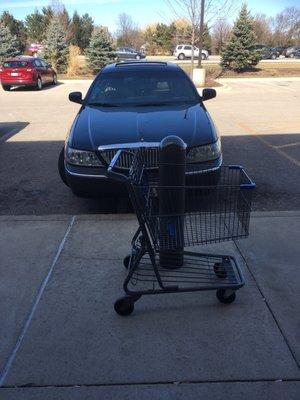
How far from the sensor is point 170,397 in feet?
8.35

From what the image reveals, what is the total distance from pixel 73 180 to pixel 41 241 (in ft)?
2.61

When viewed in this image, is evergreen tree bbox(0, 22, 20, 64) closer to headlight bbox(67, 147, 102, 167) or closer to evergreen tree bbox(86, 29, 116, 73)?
evergreen tree bbox(86, 29, 116, 73)

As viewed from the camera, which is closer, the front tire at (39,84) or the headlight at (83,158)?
the headlight at (83,158)

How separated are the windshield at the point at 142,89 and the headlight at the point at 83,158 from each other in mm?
1360

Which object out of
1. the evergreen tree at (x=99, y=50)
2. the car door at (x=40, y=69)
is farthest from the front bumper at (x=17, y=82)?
the evergreen tree at (x=99, y=50)

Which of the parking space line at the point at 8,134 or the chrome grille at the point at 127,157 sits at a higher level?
the chrome grille at the point at 127,157

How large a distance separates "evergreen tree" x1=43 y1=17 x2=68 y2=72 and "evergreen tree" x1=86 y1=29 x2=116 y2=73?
7.91ft

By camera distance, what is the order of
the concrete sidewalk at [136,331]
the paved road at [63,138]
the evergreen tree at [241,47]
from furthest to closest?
1. the evergreen tree at [241,47]
2. the paved road at [63,138]
3. the concrete sidewalk at [136,331]

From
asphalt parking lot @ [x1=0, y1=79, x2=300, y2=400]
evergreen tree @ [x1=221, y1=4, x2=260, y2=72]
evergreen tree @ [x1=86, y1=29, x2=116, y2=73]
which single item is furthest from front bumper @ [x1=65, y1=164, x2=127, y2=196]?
evergreen tree @ [x1=86, y1=29, x2=116, y2=73]

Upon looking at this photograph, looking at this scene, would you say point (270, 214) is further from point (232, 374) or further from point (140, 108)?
point (232, 374)

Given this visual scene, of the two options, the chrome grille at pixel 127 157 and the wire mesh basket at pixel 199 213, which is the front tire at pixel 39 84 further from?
the wire mesh basket at pixel 199 213

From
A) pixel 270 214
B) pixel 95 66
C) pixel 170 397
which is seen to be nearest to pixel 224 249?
pixel 270 214

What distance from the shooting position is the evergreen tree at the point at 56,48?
1251 inches

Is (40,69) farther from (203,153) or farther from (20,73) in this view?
(203,153)
